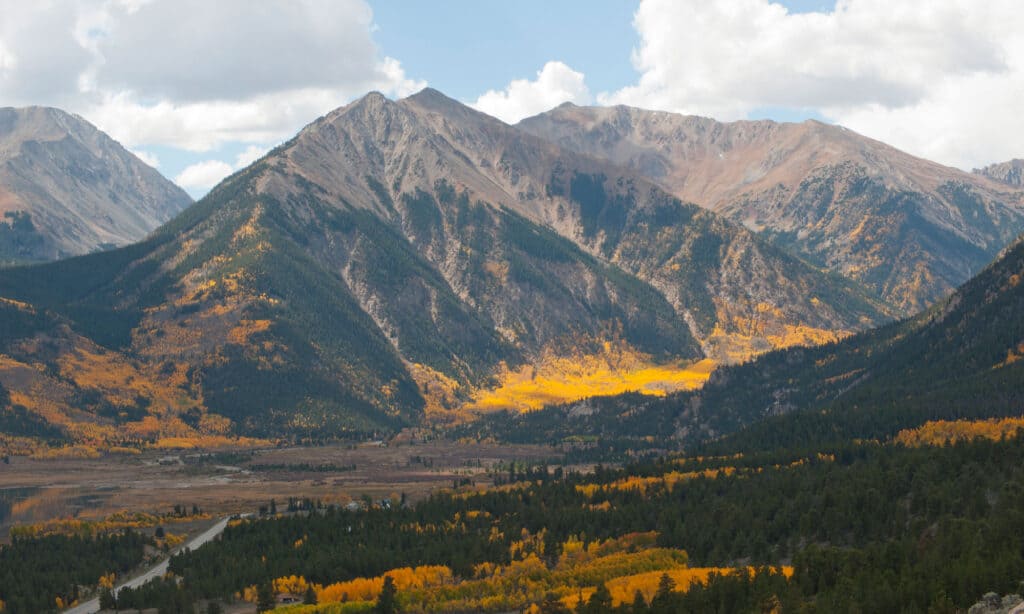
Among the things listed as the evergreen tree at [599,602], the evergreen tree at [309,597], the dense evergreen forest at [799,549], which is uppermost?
the dense evergreen forest at [799,549]

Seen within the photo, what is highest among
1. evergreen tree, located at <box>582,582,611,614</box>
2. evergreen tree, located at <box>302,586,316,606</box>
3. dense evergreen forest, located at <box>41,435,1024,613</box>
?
dense evergreen forest, located at <box>41,435,1024,613</box>

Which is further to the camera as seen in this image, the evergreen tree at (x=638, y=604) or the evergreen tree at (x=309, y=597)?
the evergreen tree at (x=309, y=597)

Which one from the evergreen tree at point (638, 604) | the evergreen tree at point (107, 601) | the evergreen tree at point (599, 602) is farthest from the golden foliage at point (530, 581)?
the evergreen tree at point (107, 601)

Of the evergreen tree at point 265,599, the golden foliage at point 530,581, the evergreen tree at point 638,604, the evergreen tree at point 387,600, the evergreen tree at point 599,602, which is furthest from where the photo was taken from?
the evergreen tree at point 265,599

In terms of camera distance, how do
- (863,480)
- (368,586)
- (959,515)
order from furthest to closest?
(863,480)
(368,586)
(959,515)

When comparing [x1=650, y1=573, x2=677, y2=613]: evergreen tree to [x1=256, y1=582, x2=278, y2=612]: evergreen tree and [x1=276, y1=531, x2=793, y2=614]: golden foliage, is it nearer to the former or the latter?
[x1=276, y1=531, x2=793, y2=614]: golden foliage

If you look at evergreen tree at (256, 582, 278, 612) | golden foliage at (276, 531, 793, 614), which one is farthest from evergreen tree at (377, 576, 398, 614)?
evergreen tree at (256, 582, 278, 612)

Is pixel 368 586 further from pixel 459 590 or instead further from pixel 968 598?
pixel 968 598

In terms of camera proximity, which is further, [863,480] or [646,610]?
[863,480]

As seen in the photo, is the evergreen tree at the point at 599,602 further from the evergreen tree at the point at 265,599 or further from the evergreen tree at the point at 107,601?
the evergreen tree at the point at 107,601

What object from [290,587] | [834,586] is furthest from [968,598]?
[290,587]

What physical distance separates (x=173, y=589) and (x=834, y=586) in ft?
311

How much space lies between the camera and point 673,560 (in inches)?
6772

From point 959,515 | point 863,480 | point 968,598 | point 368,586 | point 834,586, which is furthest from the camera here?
point 863,480
